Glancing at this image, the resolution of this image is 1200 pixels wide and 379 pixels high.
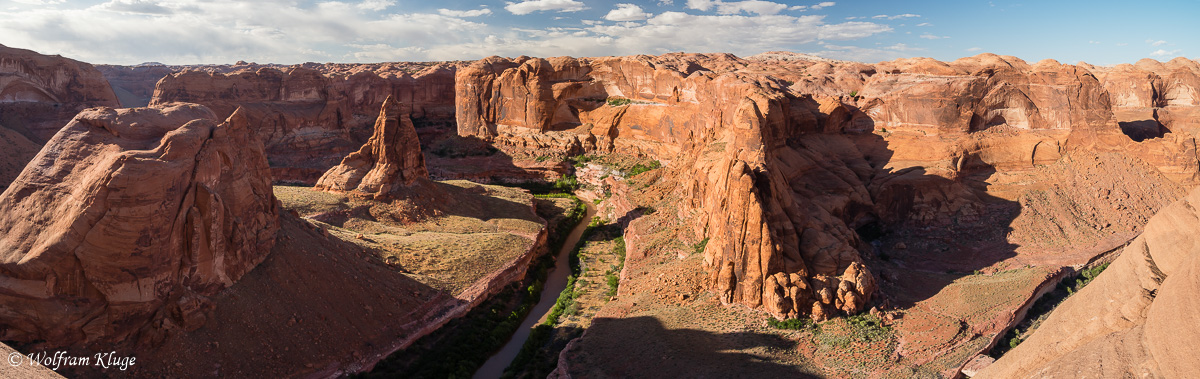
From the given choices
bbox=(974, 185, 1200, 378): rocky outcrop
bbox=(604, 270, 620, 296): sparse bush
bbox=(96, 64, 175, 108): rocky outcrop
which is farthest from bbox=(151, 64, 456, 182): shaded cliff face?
bbox=(974, 185, 1200, 378): rocky outcrop

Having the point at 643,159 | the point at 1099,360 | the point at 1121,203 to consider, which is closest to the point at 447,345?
the point at 1099,360

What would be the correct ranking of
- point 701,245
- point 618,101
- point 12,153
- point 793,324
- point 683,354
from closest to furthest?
point 683,354
point 793,324
point 701,245
point 12,153
point 618,101

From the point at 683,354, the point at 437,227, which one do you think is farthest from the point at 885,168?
the point at 437,227

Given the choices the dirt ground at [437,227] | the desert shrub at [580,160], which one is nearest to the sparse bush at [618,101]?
the desert shrub at [580,160]

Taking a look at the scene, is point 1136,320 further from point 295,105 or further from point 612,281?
point 295,105

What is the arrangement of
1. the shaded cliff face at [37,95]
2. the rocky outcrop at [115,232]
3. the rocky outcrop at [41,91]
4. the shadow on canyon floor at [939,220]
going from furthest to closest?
the rocky outcrop at [41,91], the shaded cliff face at [37,95], the shadow on canyon floor at [939,220], the rocky outcrop at [115,232]

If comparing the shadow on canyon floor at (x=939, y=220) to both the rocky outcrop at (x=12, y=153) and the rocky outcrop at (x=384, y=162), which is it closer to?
the rocky outcrop at (x=384, y=162)

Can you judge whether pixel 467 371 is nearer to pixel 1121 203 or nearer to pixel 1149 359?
pixel 1149 359
